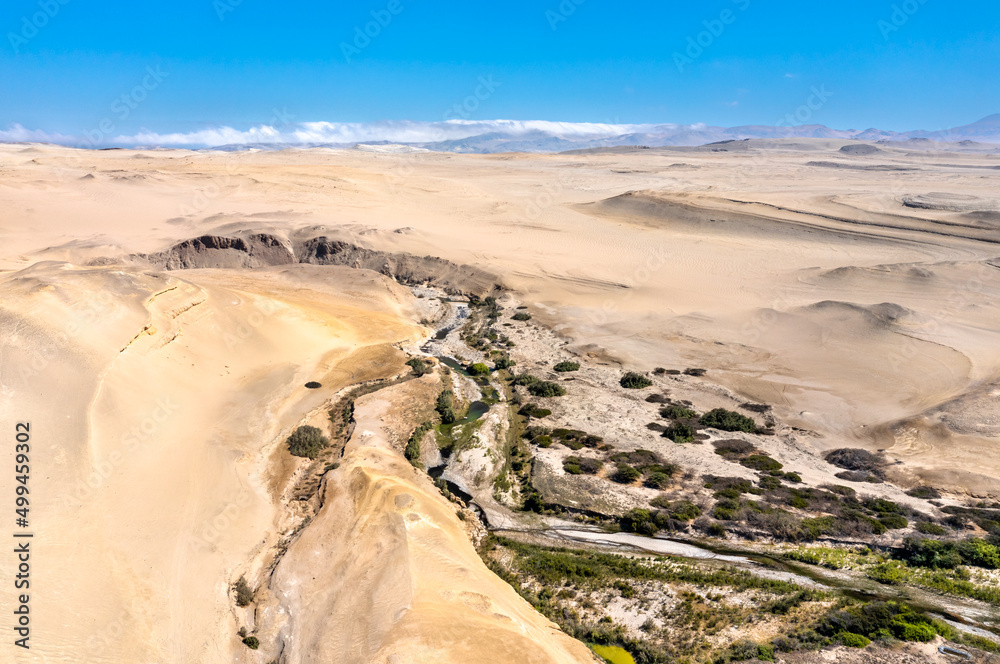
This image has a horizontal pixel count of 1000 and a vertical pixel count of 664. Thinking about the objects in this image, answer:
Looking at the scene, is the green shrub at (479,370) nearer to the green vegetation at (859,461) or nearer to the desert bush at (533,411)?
the desert bush at (533,411)

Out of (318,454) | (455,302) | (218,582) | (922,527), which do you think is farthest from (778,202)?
(218,582)

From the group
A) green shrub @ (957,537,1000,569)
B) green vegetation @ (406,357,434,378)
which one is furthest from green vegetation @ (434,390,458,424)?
green shrub @ (957,537,1000,569)

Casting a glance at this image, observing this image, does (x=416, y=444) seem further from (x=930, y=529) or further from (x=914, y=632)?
(x=930, y=529)

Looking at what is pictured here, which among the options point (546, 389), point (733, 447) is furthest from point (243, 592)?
point (733, 447)

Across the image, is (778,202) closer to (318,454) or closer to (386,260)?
(386,260)

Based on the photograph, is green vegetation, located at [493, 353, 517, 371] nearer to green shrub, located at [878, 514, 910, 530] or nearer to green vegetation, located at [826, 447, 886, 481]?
green vegetation, located at [826, 447, 886, 481]
